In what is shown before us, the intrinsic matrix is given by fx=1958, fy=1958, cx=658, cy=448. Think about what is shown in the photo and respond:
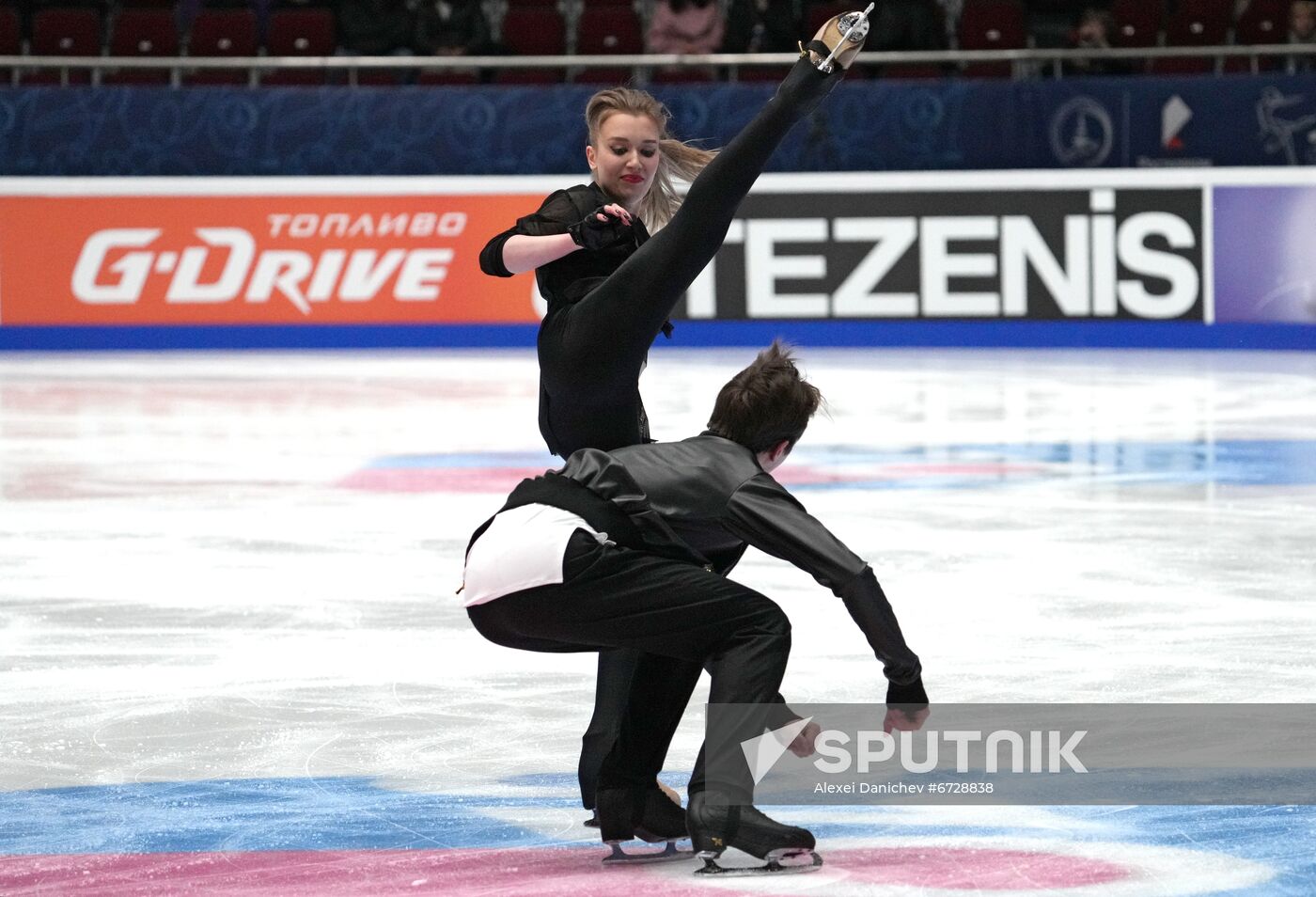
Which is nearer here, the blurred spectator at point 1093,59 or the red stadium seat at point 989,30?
the blurred spectator at point 1093,59

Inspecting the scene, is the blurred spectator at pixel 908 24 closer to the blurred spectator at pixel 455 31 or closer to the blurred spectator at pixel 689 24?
the blurred spectator at pixel 689 24

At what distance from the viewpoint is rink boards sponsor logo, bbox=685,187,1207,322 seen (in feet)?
47.4

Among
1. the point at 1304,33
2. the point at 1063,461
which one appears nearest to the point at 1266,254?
the point at 1304,33

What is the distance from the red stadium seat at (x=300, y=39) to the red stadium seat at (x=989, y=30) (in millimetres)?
5008

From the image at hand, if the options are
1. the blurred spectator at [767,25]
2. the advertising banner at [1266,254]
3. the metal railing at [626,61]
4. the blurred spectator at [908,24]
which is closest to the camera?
the advertising banner at [1266,254]

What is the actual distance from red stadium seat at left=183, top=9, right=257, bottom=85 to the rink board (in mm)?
929

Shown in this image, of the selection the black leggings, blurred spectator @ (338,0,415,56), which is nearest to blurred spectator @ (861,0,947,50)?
blurred spectator @ (338,0,415,56)

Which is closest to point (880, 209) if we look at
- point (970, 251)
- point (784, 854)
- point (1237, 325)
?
point (970, 251)

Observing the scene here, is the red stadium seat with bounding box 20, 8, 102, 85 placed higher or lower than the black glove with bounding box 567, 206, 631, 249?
lower

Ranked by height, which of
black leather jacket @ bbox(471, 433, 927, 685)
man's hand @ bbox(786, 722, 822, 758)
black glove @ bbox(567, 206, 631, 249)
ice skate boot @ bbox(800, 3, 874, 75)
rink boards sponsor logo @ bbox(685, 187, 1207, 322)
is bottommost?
rink boards sponsor logo @ bbox(685, 187, 1207, 322)

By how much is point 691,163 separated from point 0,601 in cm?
314

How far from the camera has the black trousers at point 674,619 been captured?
3.09 m

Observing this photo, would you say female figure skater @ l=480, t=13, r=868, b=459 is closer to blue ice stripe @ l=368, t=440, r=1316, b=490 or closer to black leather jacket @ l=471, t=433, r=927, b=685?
black leather jacket @ l=471, t=433, r=927, b=685

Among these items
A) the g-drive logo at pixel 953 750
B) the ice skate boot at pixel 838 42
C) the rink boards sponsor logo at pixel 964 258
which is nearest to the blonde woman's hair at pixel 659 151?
the ice skate boot at pixel 838 42
